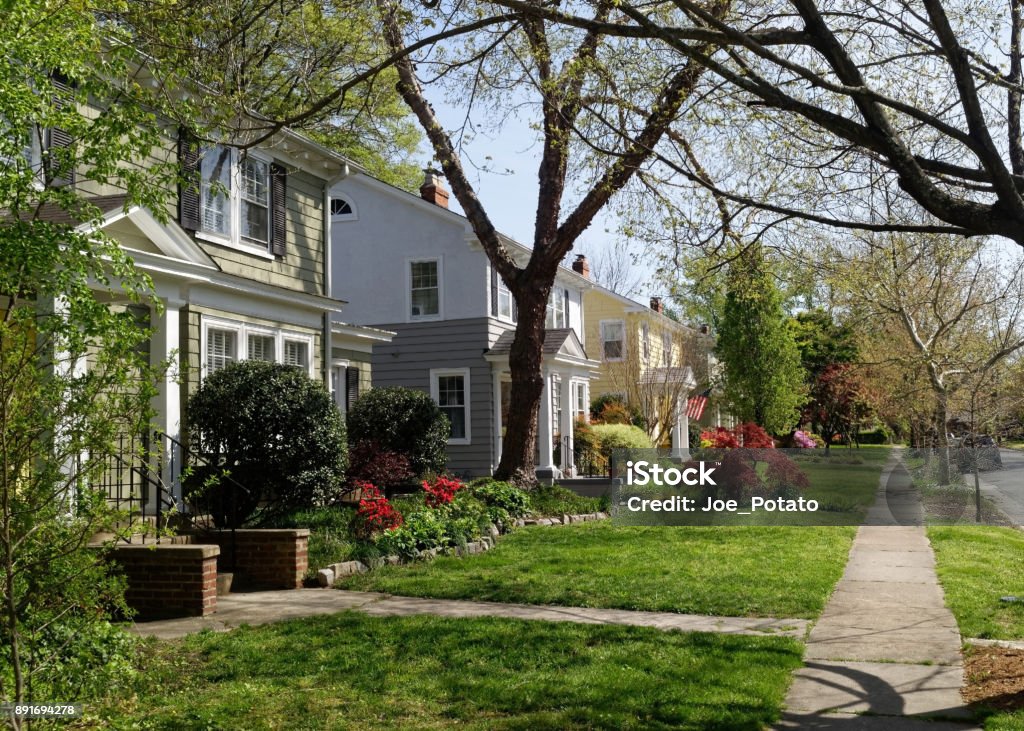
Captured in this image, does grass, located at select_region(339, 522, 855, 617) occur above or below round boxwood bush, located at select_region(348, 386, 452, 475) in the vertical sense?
below

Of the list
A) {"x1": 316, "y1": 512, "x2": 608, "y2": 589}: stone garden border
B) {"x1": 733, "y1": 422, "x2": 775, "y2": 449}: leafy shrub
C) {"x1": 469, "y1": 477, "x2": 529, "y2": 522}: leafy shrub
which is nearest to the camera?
{"x1": 316, "y1": 512, "x2": 608, "y2": 589}: stone garden border

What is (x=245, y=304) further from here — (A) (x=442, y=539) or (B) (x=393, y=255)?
(B) (x=393, y=255)

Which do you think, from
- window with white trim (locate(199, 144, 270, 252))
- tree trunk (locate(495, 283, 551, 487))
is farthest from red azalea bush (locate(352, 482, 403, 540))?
tree trunk (locate(495, 283, 551, 487))

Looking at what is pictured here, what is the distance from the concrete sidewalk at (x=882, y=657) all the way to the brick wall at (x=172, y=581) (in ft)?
16.7

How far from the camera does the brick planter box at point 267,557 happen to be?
9500 millimetres

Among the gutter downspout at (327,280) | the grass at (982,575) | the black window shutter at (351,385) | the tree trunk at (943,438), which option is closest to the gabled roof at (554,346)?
the black window shutter at (351,385)

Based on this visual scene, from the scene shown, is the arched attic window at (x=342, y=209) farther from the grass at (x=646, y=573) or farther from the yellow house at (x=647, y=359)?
the grass at (x=646, y=573)

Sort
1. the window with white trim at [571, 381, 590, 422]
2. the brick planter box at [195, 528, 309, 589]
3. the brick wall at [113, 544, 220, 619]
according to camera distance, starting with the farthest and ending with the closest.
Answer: the window with white trim at [571, 381, 590, 422] → the brick planter box at [195, 528, 309, 589] → the brick wall at [113, 544, 220, 619]

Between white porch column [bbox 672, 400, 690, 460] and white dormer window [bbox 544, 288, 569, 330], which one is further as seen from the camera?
white porch column [bbox 672, 400, 690, 460]

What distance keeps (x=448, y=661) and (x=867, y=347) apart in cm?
2259

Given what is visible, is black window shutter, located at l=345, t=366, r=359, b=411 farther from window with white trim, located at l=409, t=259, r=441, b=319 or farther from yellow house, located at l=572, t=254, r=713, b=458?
yellow house, located at l=572, t=254, r=713, b=458

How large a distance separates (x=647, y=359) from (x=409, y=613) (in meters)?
21.6

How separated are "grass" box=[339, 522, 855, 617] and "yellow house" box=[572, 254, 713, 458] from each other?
13358mm

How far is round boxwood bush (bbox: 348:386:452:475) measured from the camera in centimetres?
1741
